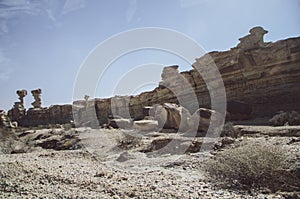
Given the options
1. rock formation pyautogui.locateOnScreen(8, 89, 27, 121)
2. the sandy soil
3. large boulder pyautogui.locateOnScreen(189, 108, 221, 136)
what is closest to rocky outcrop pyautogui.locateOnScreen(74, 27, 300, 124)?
large boulder pyautogui.locateOnScreen(189, 108, 221, 136)

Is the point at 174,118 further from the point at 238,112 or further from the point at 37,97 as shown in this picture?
the point at 37,97

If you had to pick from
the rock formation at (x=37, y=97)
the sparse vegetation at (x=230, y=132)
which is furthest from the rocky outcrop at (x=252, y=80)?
the rock formation at (x=37, y=97)

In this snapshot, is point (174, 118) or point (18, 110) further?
point (18, 110)

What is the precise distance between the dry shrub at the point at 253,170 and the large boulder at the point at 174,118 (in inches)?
272

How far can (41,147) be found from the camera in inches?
488

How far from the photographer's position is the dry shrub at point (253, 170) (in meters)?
3.91

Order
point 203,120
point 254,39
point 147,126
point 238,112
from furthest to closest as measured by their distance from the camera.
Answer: point 254,39 < point 238,112 < point 147,126 < point 203,120

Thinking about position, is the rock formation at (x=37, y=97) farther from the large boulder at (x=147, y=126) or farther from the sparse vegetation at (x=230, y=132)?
the sparse vegetation at (x=230, y=132)

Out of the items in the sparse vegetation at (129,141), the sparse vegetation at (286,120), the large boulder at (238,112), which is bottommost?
the sparse vegetation at (129,141)

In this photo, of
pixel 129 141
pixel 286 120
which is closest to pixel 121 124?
pixel 129 141

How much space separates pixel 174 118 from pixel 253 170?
27.3 feet

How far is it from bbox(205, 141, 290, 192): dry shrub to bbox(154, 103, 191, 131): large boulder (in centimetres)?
691

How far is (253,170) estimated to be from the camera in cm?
401

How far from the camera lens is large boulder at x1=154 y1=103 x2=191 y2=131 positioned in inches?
467
